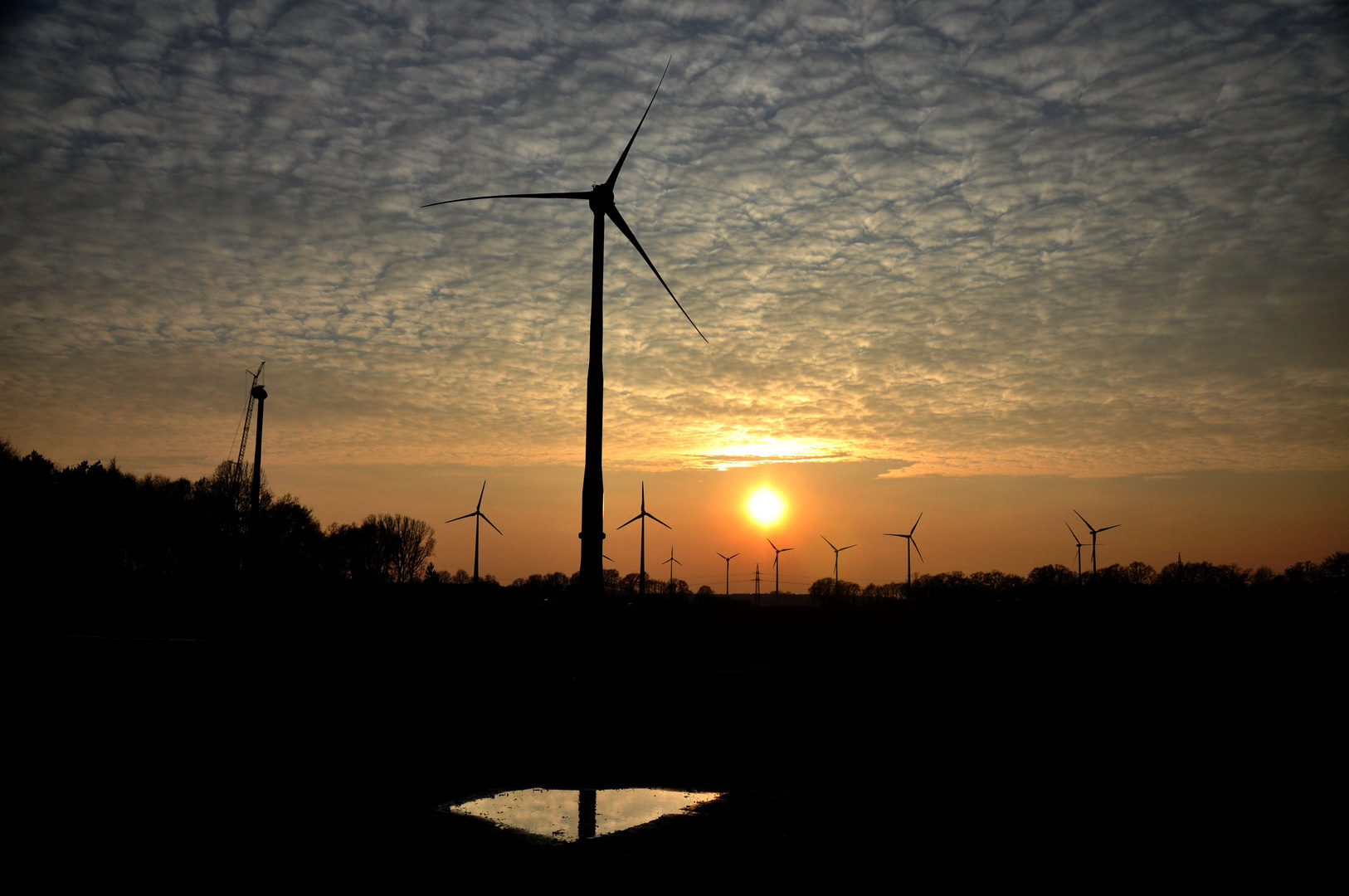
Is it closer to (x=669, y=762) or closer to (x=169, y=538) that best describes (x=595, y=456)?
(x=669, y=762)

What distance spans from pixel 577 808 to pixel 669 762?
153 inches

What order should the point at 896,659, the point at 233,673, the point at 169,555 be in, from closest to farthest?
the point at 233,673 < the point at 896,659 < the point at 169,555

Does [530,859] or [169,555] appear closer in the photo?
[530,859]

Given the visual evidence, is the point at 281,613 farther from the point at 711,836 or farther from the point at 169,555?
the point at 169,555

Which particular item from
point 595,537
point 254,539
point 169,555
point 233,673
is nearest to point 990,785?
point 233,673

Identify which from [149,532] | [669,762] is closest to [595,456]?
[669,762]

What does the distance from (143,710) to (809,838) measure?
53.4 ft

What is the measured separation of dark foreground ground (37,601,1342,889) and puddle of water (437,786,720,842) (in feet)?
1.44

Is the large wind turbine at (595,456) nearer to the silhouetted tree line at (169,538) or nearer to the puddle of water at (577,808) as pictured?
the silhouetted tree line at (169,538)

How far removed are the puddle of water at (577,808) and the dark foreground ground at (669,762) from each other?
438 mm

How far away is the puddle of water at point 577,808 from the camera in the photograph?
36.8ft

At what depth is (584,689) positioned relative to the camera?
25.4 metres

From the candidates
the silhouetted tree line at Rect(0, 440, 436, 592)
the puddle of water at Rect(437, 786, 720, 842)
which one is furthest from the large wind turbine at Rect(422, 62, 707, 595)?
the silhouetted tree line at Rect(0, 440, 436, 592)

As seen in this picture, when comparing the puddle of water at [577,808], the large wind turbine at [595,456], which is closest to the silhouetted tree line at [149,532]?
the large wind turbine at [595,456]
